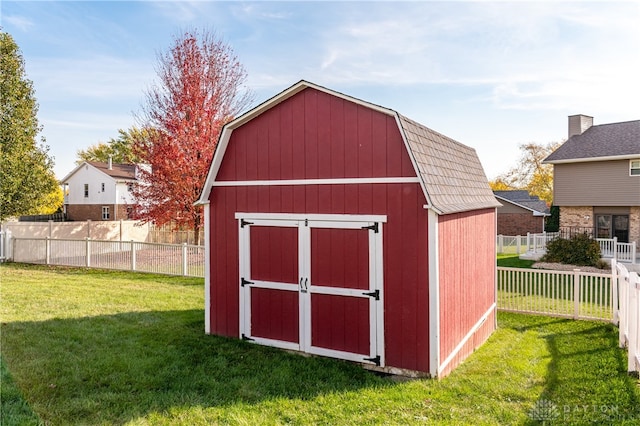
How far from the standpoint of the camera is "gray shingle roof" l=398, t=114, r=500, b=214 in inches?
215

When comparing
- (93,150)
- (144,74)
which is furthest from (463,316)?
(93,150)

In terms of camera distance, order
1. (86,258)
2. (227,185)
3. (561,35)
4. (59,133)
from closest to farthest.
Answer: (227,185) → (561,35) → (86,258) → (59,133)

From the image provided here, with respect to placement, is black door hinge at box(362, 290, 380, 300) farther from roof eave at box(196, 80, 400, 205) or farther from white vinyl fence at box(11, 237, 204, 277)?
white vinyl fence at box(11, 237, 204, 277)

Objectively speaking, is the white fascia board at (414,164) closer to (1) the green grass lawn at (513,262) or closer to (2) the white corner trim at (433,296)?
(2) the white corner trim at (433,296)

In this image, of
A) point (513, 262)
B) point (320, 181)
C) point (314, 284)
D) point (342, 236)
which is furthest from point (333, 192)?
point (513, 262)

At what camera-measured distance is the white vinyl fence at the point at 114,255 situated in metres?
13.9

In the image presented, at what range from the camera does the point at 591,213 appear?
873 inches

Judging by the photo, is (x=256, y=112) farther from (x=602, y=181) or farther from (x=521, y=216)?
(x=521, y=216)

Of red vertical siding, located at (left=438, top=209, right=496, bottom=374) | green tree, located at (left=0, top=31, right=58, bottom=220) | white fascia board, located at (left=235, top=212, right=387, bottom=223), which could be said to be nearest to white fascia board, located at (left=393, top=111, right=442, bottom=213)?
red vertical siding, located at (left=438, top=209, right=496, bottom=374)

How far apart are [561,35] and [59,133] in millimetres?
22726

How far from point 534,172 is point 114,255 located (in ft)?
133

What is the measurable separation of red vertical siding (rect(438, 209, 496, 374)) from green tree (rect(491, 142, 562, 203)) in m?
37.3

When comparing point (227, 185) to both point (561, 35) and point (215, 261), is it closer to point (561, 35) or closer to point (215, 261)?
point (215, 261)

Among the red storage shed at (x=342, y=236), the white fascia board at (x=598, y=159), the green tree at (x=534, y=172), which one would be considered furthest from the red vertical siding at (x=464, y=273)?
the green tree at (x=534, y=172)
